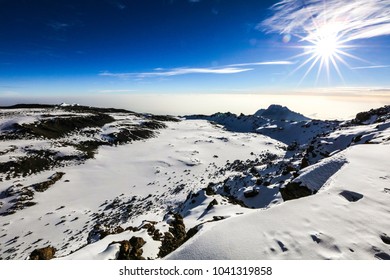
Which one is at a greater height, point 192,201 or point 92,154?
point 192,201

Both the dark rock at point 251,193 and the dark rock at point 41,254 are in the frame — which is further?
the dark rock at point 251,193

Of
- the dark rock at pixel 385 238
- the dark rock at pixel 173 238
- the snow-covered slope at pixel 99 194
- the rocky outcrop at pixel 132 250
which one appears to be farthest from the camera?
the snow-covered slope at pixel 99 194

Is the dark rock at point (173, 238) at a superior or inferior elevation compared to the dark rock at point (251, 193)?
superior

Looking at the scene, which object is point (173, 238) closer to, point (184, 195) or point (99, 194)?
point (184, 195)

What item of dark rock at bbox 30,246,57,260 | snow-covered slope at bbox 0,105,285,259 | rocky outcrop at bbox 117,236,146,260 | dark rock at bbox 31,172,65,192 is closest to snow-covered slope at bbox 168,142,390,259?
rocky outcrop at bbox 117,236,146,260

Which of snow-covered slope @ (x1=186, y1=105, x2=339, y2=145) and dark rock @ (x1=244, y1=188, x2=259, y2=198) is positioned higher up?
dark rock @ (x1=244, y1=188, x2=259, y2=198)

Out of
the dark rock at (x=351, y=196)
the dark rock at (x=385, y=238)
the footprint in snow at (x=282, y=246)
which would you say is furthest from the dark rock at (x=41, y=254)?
the dark rock at (x=385, y=238)

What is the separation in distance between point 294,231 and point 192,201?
16398mm

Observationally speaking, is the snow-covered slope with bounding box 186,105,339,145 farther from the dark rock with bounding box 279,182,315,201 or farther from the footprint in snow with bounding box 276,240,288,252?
the footprint in snow with bounding box 276,240,288,252

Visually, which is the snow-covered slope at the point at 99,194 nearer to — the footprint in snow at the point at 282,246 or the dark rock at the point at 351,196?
the footprint in snow at the point at 282,246

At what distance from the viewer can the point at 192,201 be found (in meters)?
22.1

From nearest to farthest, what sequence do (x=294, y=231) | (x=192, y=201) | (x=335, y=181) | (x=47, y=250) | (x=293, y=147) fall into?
(x=294, y=231) < (x=335, y=181) < (x=47, y=250) < (x=192, y=201) < (x=293, y=147)
